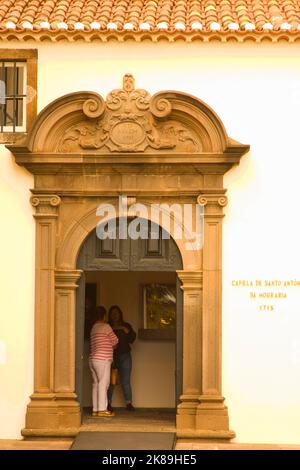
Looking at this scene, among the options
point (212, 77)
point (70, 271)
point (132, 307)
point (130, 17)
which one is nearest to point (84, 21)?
point (130, 17)

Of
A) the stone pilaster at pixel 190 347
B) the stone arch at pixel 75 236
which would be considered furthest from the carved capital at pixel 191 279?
the stone arch at pixel 75 236

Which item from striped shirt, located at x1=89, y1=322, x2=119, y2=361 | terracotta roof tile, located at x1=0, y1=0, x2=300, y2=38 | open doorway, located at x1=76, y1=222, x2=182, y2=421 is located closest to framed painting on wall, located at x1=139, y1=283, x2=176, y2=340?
open doorway, located at x1=76, y1=222, x2=182, y2=421

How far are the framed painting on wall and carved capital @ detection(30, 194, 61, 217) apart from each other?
11.0ft

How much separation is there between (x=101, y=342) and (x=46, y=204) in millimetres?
2398

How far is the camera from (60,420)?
53.2 feet

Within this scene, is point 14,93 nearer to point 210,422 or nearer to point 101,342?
point 101,342

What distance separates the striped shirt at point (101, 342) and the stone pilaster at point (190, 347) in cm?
168

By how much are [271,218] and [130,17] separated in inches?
135

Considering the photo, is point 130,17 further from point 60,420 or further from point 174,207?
point 60,420

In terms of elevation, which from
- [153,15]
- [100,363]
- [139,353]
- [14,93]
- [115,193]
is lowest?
[100,363]

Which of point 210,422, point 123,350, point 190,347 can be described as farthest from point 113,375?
point 210,422

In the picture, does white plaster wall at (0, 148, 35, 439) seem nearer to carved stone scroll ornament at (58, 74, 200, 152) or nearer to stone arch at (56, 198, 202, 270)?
stone arch at (56, 198, 202, 270)

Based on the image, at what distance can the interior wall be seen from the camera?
18.7 meters

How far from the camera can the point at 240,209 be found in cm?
1623
